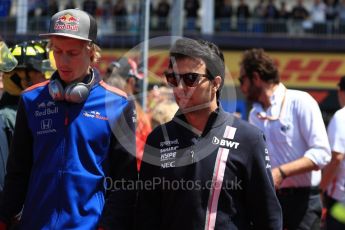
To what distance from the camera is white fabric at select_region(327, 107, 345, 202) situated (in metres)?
6.06

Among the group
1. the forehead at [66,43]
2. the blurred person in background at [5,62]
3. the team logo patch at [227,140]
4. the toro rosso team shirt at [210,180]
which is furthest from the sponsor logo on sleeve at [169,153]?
the blurred person in background at [5,62]

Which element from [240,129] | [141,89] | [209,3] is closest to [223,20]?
[209,3]

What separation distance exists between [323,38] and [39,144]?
20.3 metres

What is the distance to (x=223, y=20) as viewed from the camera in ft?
80.6

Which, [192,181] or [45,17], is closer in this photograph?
[192,181]

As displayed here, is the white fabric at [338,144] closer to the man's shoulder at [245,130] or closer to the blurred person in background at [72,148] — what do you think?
the man's shoulder at [245,130]

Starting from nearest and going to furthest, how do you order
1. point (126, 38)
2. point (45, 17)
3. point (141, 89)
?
point (141, 89) < point (45, 17) < point (126, 38)

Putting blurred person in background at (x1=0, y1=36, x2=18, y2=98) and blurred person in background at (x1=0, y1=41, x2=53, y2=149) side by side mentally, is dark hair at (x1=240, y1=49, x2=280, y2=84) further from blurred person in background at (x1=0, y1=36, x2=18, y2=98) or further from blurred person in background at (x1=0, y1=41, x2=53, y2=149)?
blurred person in background at (x1=0, y1=36, x2=18, y2=98)

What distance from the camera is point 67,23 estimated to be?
3.76 metres

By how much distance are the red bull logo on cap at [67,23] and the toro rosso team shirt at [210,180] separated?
73 cm

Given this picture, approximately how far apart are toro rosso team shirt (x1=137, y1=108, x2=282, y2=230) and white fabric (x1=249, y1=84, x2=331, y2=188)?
1.80 meters

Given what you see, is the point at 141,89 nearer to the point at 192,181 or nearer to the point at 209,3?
the point at 192,181

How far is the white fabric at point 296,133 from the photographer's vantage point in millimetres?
5434

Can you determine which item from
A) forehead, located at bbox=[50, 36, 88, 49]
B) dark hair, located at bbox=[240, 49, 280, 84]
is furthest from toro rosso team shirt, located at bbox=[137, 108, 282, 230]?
dark hair, located at bbox=[240, 49, 280, 84]
